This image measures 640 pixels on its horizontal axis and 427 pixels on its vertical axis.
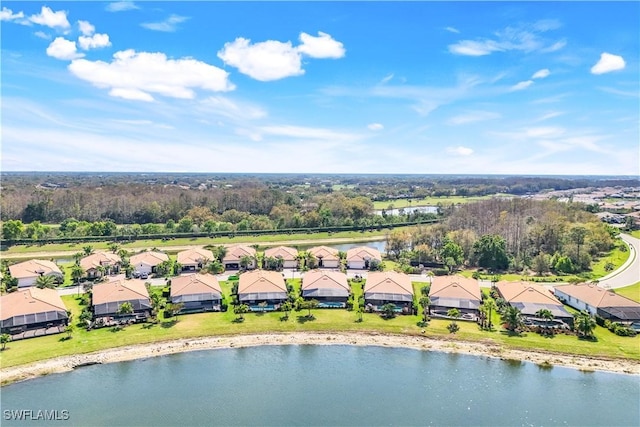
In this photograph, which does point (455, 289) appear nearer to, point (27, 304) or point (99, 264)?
point (27, 304)

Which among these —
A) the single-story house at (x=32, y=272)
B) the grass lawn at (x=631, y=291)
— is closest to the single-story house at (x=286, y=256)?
the single-story house at (x=32, y=272)

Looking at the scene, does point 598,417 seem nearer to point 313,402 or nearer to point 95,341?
point 313,402

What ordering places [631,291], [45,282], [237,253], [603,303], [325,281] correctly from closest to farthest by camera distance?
[603,303] → [45,282] → [325,281] → [631,291] → [237,253]

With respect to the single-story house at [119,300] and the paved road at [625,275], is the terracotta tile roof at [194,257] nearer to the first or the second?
the single-story house at [119,300]

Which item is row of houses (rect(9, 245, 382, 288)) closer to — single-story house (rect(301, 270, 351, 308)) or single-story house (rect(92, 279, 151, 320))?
single-story house (rect(92, 279, 151, 320))

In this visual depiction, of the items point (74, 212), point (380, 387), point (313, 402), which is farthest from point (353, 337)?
point (74, 212)

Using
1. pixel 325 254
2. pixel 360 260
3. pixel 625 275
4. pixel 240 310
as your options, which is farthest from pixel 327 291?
pixel 625 275
